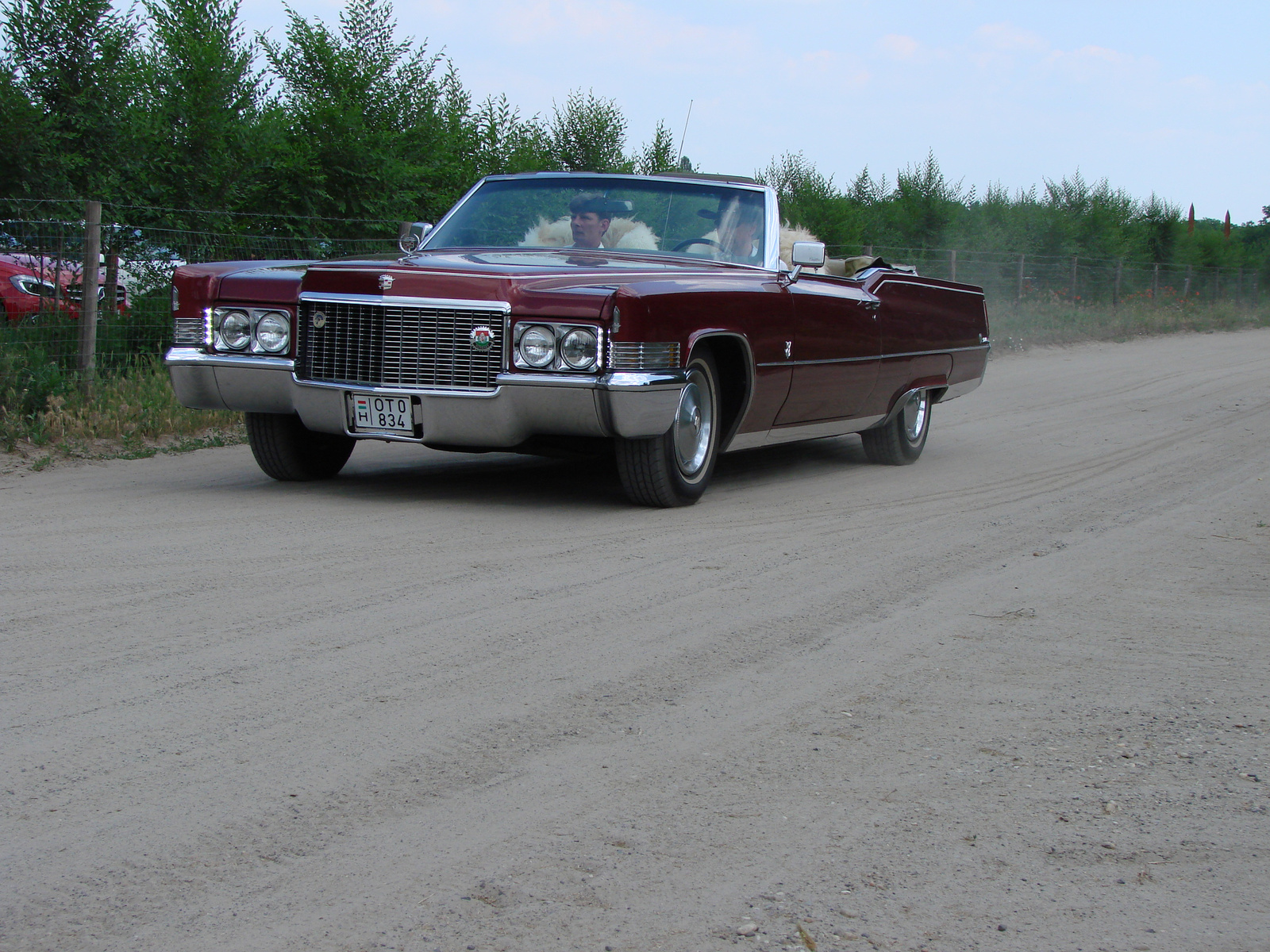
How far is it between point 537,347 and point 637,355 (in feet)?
1.45

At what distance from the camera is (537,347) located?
619 cm

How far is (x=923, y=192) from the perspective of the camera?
3641 centimetres

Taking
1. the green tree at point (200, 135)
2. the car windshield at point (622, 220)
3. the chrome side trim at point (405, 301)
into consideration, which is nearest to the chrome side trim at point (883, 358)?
the car windshield at point (622, 220)

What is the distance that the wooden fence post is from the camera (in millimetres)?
9500

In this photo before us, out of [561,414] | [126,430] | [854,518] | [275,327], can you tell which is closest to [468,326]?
[561,414]

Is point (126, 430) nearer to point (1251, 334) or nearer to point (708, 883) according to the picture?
point (708, 883)

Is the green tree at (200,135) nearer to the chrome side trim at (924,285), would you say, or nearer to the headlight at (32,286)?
the headlight at (32,286)

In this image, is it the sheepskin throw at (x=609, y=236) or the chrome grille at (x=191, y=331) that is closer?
the chrome grille at (x=191, y=331)

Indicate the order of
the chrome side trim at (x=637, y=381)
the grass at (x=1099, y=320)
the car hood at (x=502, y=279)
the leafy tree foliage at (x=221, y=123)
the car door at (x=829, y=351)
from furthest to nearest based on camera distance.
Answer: the grass at (x=1099, y=320)
the leafy tree foliage at (x=221, y=123)
the car door at (x=829, y=351)
the car hood at (x=502, y=279)
the chrome side trim at (x=637, y=381)

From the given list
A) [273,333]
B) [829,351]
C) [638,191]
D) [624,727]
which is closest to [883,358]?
[829,351]

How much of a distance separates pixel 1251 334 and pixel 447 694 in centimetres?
3084

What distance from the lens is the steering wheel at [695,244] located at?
24.8ft

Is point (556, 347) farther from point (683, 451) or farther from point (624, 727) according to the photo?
point (624, 727)

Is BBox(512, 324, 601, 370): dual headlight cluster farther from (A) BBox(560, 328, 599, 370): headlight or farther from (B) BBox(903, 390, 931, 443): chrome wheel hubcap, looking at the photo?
(B) BBox(903, 390, 931, 443): chrome wheel hubcap
